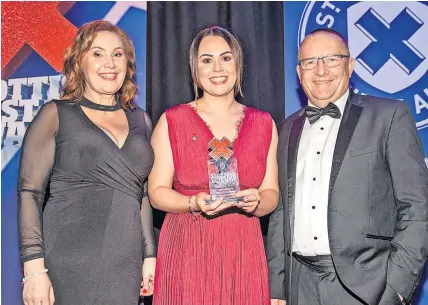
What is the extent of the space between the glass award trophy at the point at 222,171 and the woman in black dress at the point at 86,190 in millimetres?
365

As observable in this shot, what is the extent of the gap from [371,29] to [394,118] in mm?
1375

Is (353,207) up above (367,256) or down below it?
above

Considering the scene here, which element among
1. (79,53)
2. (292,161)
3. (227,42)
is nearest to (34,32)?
(79,53)

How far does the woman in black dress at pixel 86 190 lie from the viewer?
276 cm

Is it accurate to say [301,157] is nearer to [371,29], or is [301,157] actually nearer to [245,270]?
[245,270]

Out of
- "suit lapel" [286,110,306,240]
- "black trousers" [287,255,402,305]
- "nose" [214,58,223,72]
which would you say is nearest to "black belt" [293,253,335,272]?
"black trousers" [287,255,402,305]

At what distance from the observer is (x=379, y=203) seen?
2783 millimetres

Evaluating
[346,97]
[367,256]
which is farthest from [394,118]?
[367,256]

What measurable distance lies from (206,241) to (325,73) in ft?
3.42

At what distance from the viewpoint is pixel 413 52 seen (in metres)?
3.94

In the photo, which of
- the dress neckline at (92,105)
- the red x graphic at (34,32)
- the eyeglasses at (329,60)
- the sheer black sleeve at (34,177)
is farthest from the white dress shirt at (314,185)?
the red x graphic at (34,32)

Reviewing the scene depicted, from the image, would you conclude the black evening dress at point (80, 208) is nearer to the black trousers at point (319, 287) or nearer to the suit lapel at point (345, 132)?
the black trousers at point (319, 287)

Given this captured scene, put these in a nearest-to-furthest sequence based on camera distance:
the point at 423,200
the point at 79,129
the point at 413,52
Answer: the point at 423,200 → the point at 79,129 → the point at 413,52

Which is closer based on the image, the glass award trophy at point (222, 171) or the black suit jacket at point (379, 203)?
the black suit jacket at point (379, 203)
